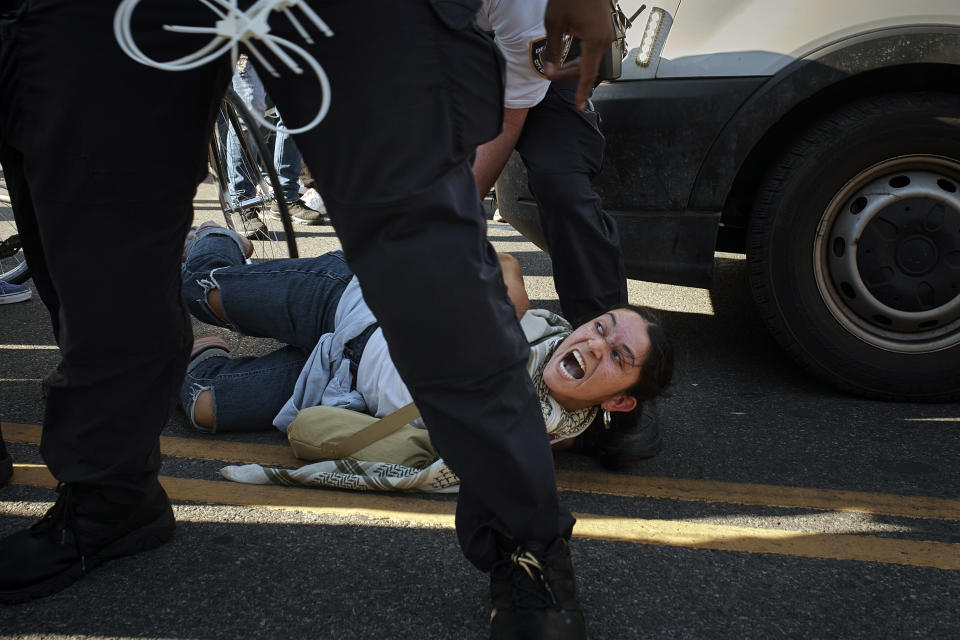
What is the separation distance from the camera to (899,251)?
2822 millimetres

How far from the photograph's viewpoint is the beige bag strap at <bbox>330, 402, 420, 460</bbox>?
238 cm

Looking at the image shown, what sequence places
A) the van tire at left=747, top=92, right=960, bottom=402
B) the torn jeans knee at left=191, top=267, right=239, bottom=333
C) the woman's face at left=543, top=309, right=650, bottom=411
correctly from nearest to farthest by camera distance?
1. the woman's face at left=543, top=309, right=650, bottom=411
2. the van tire at left=747, top=92, right=960, bottom=402
3. the torn jeans knee at left=191, top=267, right=239, bottom=333

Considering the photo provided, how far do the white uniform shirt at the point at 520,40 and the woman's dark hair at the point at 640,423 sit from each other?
711 mm

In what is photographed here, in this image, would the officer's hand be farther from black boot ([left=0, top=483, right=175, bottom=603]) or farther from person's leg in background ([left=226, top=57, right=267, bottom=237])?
person's leg in background ([left=226, top=57, right=267, bottom=237])

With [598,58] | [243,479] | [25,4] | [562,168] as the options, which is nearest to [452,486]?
[243,479]

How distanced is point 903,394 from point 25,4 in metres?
2.73

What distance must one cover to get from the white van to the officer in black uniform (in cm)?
157

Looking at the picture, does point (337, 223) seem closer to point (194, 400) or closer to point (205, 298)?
point (194, 400)

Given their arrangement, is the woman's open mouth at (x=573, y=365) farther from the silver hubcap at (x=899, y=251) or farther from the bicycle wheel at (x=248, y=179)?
the bicycle wheel at (x=248, y=179)

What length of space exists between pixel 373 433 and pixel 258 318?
0.71 meters

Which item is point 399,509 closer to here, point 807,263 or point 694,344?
point 807,263

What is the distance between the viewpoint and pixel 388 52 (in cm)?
125

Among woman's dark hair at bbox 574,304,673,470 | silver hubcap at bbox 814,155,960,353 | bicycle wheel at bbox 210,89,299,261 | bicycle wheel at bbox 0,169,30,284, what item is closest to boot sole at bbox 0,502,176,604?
woman's dark hair at bbox 574,304,673,470

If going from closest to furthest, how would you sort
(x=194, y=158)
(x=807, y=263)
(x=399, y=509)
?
(x=194, y=158), (x=399, y=509), (x=807, y=263)
